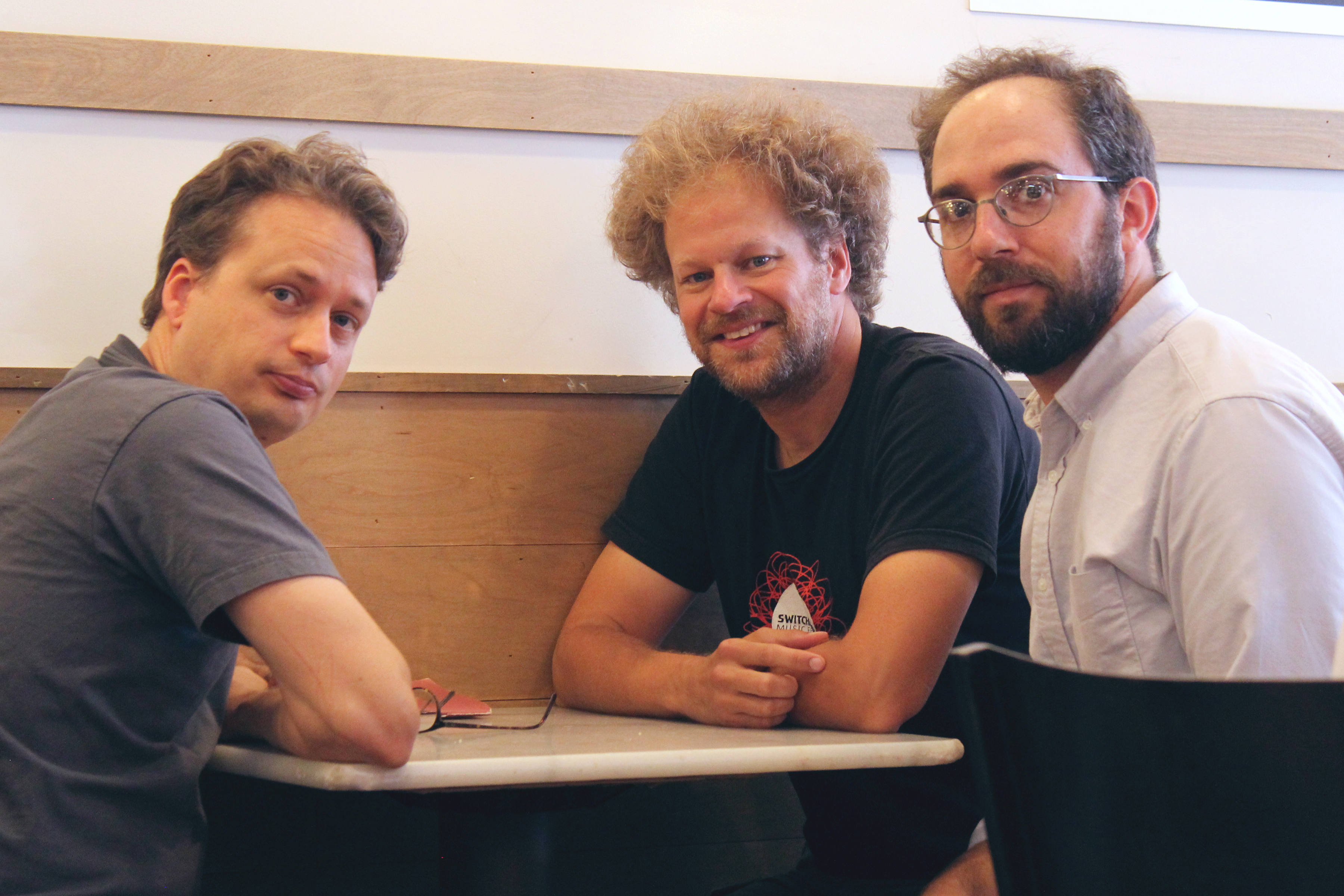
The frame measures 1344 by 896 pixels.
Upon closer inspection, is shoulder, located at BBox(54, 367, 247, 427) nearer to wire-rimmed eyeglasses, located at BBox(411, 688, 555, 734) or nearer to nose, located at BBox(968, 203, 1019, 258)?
wire-rimmed eyeglasses, located at BBox(411, 688, 555, 734)

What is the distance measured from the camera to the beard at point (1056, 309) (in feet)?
4.35

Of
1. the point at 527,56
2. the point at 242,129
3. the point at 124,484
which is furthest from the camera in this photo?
the point at 527,56

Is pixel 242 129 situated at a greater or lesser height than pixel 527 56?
lesser

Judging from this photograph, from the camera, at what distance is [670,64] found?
199 cm

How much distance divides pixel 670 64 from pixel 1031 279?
0.94 metres

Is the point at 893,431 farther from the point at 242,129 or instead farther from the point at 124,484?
the point at 242,129

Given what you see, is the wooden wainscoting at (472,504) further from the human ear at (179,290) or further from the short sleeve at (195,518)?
the short sleeve at (195,518)

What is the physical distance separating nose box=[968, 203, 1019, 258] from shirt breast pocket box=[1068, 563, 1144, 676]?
1.42ft

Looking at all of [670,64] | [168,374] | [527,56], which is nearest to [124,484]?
[168,374]

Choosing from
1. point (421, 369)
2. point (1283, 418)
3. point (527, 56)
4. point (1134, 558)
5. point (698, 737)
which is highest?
point (527, 56)

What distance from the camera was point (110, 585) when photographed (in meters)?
1.01

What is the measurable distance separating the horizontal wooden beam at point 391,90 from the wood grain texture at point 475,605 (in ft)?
2.59

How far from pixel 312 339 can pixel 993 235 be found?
898mm

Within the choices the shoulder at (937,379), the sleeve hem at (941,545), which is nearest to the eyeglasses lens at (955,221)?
the shoulder at (937,379)
